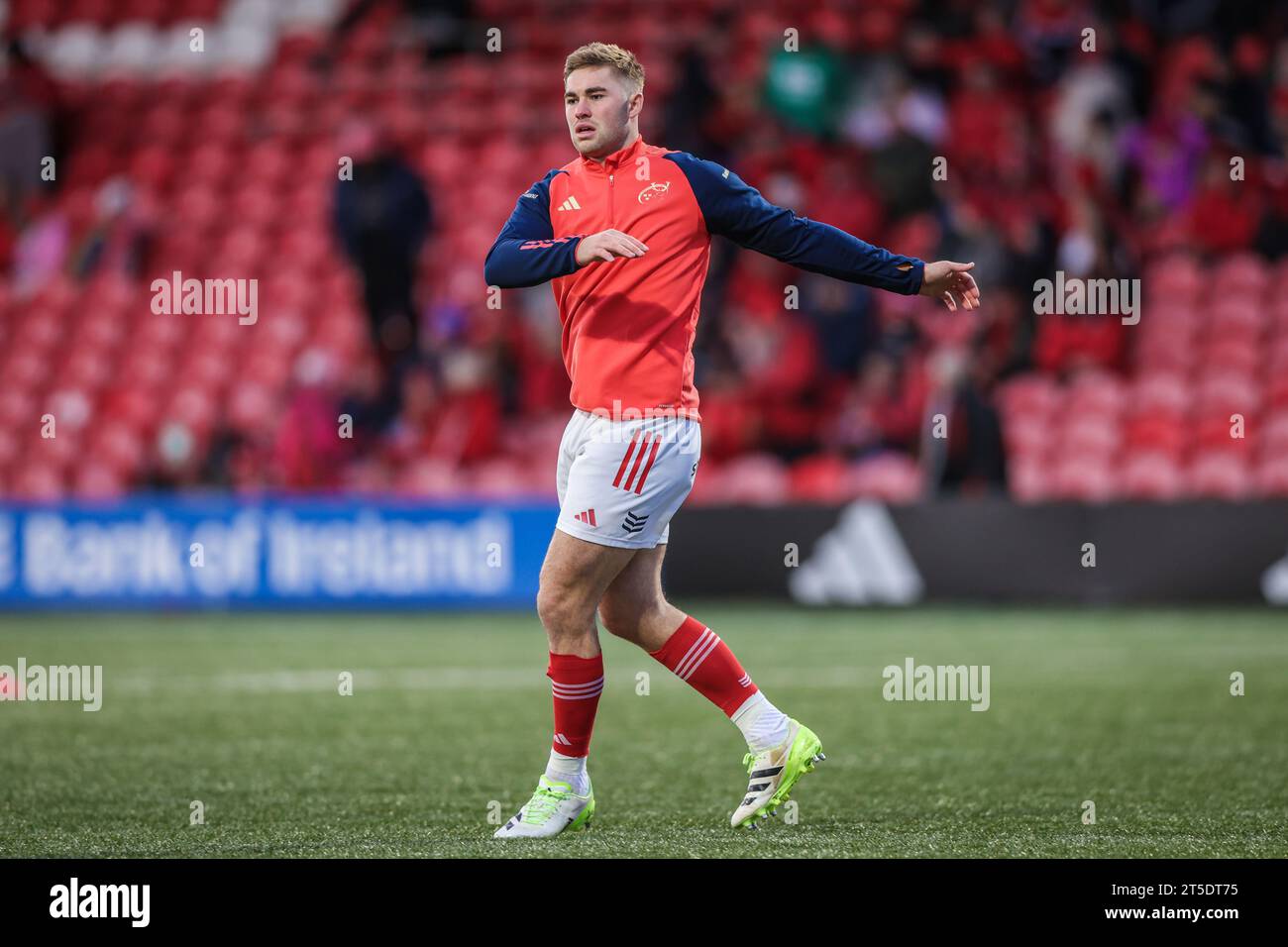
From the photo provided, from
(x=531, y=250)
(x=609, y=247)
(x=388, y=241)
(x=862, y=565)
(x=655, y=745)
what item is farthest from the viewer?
(x=388, y=241)

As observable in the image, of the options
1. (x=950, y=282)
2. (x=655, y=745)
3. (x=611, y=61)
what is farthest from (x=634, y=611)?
(x=655, y=745)

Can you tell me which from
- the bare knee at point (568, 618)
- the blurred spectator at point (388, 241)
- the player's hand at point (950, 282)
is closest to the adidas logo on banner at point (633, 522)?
the bare knee at point (568, 618)

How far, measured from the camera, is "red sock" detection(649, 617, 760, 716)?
5.68 m

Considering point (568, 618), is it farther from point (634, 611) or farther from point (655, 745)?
point (655, 745)

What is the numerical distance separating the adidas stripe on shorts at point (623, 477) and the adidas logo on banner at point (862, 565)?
334 inches

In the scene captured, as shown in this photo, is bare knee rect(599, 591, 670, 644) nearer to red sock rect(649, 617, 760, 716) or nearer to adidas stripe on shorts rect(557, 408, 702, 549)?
red sock rect(649, 617, 760, 716)

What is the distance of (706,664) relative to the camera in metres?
5.69

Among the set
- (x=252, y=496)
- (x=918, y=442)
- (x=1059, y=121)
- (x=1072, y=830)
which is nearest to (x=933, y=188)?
(x=1059, y=121)

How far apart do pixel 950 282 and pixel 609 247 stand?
1.12m

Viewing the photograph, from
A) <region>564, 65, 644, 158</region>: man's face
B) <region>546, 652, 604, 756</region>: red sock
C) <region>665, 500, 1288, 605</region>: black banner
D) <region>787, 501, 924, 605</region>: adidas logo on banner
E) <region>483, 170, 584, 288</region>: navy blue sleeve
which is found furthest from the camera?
<region>787, 501, 924, 605</region>: adidas logo on banner

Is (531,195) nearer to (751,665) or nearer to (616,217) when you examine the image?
(616,217)

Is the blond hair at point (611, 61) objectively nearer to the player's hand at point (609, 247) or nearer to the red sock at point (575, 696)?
the player's hand at point (609, 247)

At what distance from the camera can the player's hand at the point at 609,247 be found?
5.04 meters

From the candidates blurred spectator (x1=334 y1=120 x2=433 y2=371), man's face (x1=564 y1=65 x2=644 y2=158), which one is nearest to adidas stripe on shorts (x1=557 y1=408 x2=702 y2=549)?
man's face (x1=564 y1=65 x2=644 y2=158)
